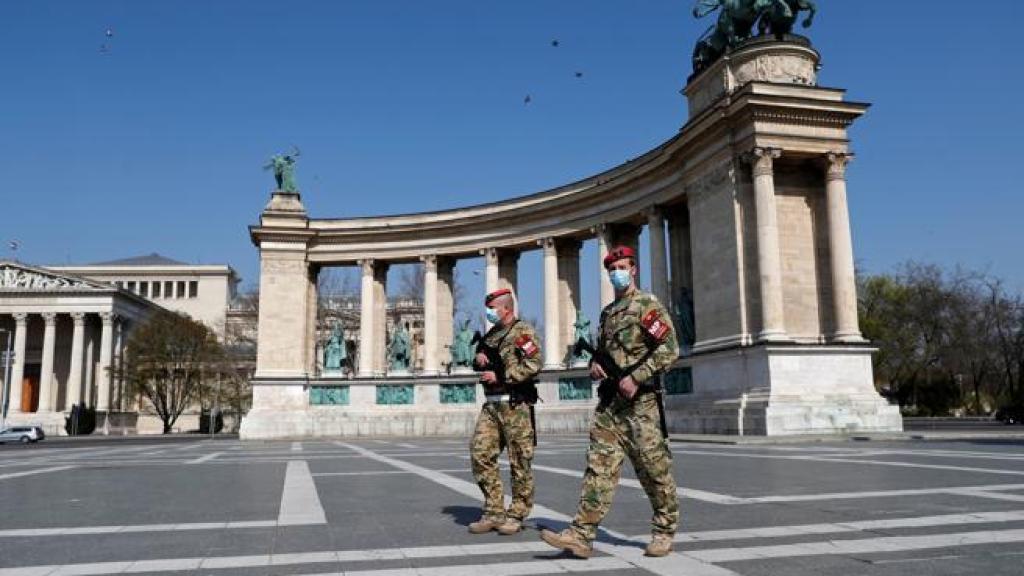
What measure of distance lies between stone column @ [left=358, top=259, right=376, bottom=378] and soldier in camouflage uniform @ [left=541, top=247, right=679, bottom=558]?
125ft

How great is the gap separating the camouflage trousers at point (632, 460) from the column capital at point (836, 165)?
82.2ft

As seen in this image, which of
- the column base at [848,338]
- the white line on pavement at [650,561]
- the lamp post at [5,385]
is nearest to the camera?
the white line on pavement at [650,561]

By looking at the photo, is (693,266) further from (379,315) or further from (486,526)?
(486,526)

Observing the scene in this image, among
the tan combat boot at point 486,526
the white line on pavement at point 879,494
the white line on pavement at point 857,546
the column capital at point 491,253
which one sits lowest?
the white line on pavement at point 879,494

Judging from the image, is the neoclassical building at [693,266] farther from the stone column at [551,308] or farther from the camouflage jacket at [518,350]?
the camouflage jacket at [518,350]

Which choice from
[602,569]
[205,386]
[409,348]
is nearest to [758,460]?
[602,569]

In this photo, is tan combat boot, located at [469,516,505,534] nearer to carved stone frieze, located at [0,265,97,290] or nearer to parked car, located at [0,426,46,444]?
parked car, located at [0,426,46,444]

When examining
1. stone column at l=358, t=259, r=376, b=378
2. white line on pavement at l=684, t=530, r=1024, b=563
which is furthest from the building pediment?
white line on pavement at l=684, t=530, r=1024, b=563

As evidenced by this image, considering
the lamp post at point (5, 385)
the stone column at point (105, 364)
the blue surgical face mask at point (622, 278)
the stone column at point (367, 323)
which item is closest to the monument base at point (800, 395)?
the blue surgical face mask at point (622, 278)

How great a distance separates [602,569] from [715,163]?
26.6 meters

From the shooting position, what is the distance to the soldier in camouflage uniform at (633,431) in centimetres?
604

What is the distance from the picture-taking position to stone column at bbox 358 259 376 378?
43.8 metres

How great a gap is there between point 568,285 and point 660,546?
1448 inches

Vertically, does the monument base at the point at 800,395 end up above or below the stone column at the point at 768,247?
below
